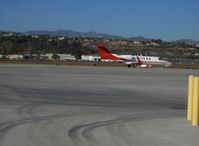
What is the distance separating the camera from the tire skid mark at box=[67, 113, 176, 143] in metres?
11.5

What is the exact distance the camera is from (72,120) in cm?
1446

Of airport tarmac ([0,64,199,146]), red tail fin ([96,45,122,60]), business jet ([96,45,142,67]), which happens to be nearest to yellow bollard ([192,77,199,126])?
airport tarmac ([0,64,199,146])

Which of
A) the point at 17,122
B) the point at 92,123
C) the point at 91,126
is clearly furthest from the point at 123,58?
the point at 91,126

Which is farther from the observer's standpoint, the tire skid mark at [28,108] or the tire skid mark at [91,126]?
the tire skid mark at [28,108]

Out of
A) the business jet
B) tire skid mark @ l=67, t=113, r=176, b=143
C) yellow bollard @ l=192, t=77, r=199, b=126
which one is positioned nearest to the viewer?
tire skid mark @ l=67, t=113, r=176, b=143

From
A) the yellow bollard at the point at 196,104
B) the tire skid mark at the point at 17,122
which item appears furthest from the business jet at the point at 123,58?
the yellow bollard at the point at 196,104


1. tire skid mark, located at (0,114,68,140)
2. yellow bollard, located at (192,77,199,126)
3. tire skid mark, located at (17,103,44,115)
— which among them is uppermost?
yellow bollard, located at (192,77,199,126)

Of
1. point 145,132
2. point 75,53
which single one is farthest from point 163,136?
point 75,53

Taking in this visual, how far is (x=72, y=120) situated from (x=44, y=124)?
122 centimetres

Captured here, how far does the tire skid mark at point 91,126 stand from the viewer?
37.6 feet

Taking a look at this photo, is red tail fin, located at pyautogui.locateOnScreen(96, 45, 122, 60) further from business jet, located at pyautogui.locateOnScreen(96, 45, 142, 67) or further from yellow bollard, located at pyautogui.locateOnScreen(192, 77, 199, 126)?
yellow bollard, located at pyautogui.locateOnScreen(192, 77, 199, 126)

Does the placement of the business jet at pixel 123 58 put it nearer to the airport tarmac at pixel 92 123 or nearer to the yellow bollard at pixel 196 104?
the airport tarmac at pixel 92 123

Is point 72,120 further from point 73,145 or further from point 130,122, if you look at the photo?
point 73,145

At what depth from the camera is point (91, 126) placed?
1330 centimetres
